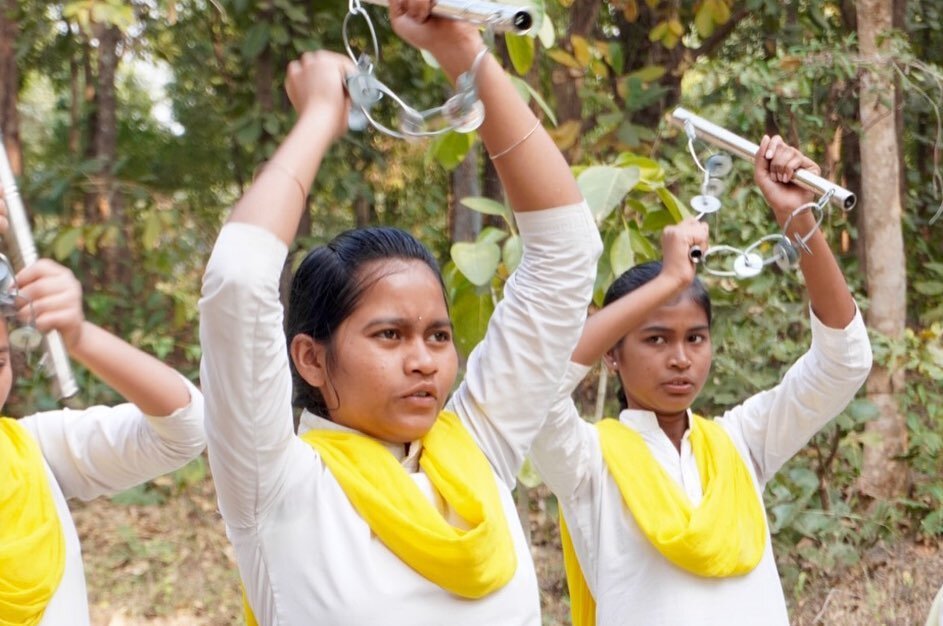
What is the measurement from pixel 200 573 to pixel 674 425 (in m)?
3.02

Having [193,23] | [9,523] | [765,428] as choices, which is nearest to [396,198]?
[193,23]

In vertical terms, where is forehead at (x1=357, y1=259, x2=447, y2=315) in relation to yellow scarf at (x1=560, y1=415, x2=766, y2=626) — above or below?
above

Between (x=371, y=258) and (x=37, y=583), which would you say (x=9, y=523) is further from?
(x=371, y=258)

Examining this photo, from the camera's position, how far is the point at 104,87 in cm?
645

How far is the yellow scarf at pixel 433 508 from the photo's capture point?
1507mm

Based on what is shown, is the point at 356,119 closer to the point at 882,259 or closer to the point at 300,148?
the point at 300,148

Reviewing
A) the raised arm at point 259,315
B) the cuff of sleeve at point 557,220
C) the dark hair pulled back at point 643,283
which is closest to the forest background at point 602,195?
the dark hair pulled back at point 643,283

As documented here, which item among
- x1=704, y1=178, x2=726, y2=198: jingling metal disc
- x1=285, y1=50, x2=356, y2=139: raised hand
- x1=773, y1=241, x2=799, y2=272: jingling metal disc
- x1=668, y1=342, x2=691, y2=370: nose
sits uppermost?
x1=285, y1=50, x2=356, y2=139: raised hand

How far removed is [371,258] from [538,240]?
25 centimetres

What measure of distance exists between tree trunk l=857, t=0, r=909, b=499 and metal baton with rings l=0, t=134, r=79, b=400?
357 centimetres

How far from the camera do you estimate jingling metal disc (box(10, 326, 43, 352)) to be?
135 centimetres

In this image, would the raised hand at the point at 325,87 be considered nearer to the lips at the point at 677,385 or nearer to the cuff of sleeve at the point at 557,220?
the cuff of sleeve at the point at 557,220

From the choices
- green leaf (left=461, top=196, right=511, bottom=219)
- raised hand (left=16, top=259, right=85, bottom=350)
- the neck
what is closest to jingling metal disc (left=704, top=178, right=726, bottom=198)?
the neck

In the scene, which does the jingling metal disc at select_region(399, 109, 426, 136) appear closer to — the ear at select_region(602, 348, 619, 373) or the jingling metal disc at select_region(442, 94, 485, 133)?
the jingling metal disc at select_region(442, 94, 485, 133)
